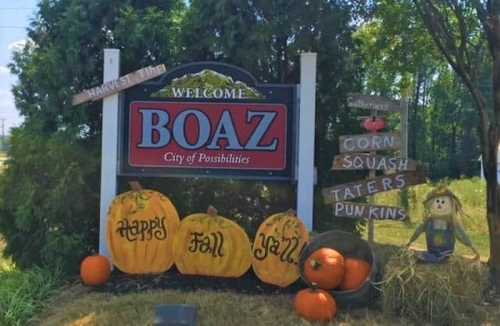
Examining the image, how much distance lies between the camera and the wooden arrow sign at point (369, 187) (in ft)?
21.6

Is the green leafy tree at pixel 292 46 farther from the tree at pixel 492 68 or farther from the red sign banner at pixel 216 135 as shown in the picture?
the tree at pixel 492 68

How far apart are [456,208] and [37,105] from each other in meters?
5.13

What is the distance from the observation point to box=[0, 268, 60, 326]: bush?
5.95 metres

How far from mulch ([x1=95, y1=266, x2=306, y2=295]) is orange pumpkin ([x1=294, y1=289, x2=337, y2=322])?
33.0 inches

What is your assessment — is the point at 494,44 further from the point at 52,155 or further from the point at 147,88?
the point at 52,155

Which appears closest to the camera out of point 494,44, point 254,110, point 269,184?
point 494,44

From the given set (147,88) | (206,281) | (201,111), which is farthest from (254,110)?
(206,281)

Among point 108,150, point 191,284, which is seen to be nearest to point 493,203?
point 191,284

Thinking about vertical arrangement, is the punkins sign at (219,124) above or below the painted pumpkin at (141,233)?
above

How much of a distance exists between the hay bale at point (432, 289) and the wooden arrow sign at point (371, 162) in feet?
3.77

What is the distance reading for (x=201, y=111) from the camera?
7168 mm

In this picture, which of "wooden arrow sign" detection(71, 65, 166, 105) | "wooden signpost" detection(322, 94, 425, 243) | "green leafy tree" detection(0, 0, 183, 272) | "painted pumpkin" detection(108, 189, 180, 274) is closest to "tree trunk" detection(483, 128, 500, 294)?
"wooden signpost" detection(322, 94, 425, 243)

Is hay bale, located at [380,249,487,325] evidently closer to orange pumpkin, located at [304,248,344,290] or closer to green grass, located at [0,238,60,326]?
orange pumpkin, located at [304,248,344,290]

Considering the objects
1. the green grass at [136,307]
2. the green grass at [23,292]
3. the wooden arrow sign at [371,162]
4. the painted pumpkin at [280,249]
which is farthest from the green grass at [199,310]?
the wooden arrow sign at [371,162]
